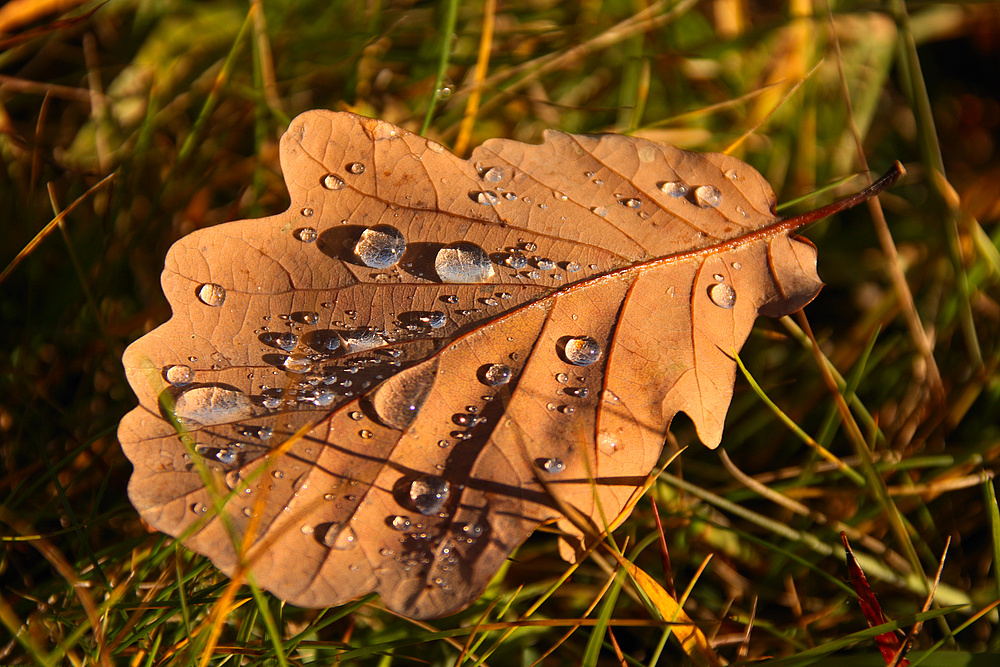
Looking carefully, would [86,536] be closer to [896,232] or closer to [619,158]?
[619,158]

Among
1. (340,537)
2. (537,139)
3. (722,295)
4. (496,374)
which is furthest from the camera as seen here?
(537,139)

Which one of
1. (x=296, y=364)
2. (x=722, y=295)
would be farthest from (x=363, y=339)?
(x=722, y=295)

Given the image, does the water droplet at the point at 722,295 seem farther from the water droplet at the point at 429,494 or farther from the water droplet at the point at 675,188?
the water droplet at the point at 429,494

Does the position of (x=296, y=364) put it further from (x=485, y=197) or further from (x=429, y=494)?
(x=485, y=197)

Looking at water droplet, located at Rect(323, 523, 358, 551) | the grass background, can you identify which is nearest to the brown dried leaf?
water droplet, located at Rect(323, 523, 358, 551)

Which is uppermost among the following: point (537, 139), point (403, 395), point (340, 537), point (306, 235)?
point (306, 235)
